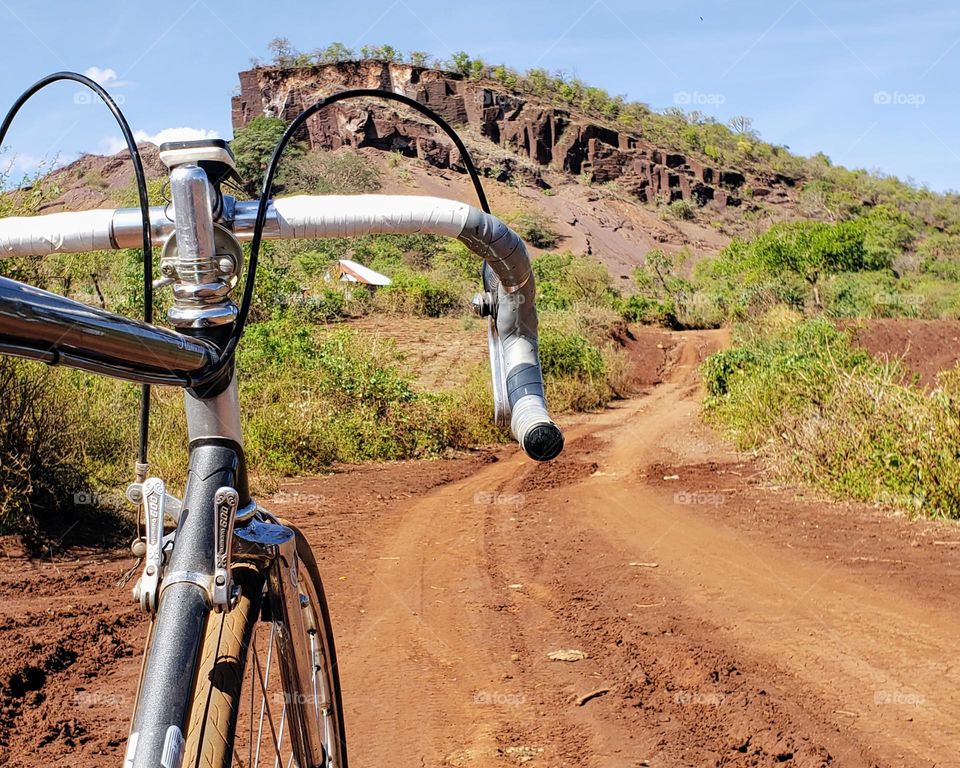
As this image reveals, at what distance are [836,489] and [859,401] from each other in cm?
75

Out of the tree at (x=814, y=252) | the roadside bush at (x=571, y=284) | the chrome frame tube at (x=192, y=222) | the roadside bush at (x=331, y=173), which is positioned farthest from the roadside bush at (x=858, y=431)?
the roadside bush at (x=331, y=173)

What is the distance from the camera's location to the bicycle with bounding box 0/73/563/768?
1.05 metres

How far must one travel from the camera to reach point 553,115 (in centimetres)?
6575

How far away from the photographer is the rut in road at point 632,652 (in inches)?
139

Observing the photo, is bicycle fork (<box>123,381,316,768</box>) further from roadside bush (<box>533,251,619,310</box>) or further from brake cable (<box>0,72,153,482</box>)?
roadside bush (<box>533,251,619,310</box>)

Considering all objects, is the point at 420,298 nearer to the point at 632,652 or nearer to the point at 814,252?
the point at 814,252

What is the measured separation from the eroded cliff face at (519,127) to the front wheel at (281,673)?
59621 millimetres

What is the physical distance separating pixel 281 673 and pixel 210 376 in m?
0.63

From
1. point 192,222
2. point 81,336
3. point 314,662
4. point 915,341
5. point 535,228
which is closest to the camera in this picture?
point 81,336

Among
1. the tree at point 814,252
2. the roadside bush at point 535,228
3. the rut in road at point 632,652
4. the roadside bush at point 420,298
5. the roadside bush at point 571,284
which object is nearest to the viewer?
the rut in road at point 632,652

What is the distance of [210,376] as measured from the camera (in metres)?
1.20

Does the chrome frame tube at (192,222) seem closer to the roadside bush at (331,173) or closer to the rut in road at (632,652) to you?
the rut in road at (632,652)

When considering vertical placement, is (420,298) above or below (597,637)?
above

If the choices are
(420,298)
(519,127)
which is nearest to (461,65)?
(519,127)
